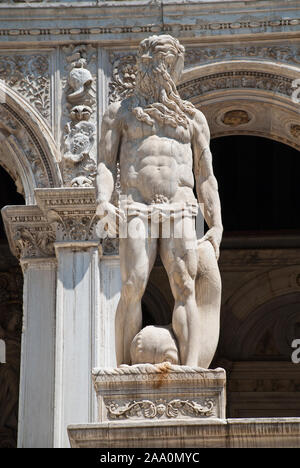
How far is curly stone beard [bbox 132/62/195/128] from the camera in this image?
11.8 metres

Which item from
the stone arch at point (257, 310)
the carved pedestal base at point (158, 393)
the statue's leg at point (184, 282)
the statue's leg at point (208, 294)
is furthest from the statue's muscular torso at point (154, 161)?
the stone arch at point (257, 310)

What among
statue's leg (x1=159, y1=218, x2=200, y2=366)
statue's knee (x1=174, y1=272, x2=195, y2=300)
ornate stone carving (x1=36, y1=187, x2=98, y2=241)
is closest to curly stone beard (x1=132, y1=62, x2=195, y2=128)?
statue's leg (x1=159, y1=218, x2=200, y2=366)

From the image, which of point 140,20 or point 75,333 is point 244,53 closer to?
point 140,20

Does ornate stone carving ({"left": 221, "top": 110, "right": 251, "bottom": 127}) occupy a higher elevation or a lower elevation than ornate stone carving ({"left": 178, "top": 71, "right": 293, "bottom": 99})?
lower

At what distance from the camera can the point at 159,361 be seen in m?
10.7

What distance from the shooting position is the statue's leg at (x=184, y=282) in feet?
35.9

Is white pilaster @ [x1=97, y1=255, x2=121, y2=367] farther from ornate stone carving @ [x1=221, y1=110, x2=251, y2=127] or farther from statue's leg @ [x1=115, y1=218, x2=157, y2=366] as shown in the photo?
statue's leg @ [x1=115, y1=218, x2=157, y2=366]

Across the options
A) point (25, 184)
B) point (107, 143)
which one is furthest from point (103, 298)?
point (107, 143)

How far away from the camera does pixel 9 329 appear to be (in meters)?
19.1

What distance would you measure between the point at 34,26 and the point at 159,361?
21.1 feet

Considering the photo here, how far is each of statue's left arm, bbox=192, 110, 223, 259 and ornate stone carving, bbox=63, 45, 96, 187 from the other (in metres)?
3.10

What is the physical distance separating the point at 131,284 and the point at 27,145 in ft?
15.1

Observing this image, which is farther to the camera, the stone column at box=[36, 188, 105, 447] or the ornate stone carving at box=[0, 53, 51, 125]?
the ornate stone carving at box=[0, 53, 51, 125]

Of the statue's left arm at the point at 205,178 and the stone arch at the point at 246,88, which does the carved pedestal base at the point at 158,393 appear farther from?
the stone arch at the point at 246,88
